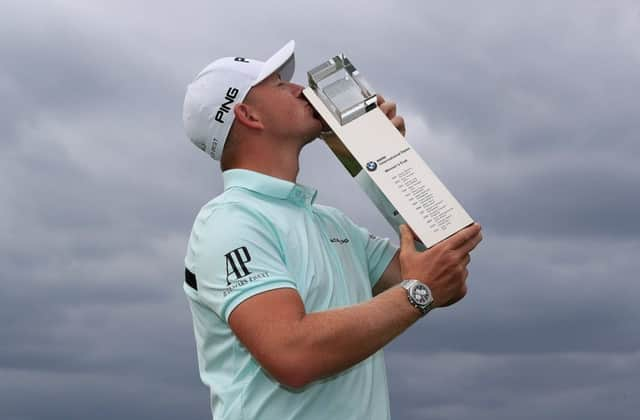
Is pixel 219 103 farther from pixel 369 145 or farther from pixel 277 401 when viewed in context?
pixel 277 401

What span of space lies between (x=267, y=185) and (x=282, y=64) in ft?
2.82

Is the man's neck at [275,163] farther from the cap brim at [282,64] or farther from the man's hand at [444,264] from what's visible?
the man's hand at [444,264]

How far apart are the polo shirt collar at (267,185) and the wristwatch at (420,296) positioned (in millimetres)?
1112

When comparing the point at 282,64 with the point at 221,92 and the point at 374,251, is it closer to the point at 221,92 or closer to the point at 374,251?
the point at 221,92

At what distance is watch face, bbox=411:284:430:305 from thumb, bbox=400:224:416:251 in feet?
0.98

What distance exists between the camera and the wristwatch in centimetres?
486

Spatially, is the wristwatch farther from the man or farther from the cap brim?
the cap brim

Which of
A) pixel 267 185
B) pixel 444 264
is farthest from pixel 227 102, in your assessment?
pixel 444 264

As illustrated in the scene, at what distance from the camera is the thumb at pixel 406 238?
5148 millimetres

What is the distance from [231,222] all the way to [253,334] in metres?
0.71

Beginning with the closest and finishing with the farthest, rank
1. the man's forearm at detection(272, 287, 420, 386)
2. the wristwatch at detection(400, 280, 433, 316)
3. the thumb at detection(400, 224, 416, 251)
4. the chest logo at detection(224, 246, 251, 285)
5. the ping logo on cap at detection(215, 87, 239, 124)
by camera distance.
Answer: the man's forearm at detection(272, 287, 420, 386)
the wristwatch at detection(400, 280, 433, 316)
the chest logo at detection(224, 246, 251, 285)
the thumb at detection(400, 224, 416, 251)
the ping logo on cap at detection(215, 87, 239, 124)

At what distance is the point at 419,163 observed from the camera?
5430 millimetres

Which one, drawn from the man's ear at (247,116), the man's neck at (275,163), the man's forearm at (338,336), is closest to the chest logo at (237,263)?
the man's forearm at (338,336)

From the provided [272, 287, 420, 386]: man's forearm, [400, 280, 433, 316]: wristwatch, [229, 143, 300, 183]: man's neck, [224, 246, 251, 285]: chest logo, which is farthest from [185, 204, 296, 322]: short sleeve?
[400, 280, 433, 316]: wristwatch
